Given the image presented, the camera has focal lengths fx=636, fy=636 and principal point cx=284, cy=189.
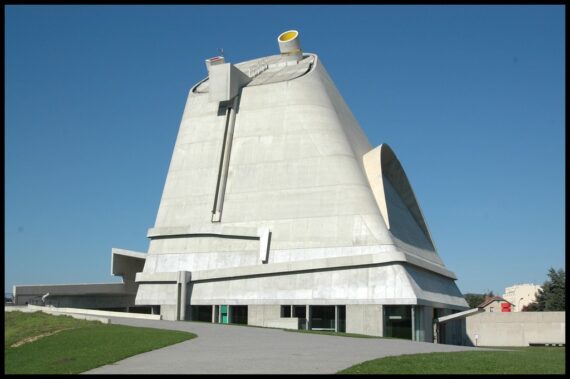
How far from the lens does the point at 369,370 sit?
1514 centimetres

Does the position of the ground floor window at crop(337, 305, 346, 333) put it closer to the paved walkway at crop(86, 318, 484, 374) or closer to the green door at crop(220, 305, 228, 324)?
the green door at crop(220, 305, 228, 324)

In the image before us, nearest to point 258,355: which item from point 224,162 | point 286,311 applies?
point 286,311

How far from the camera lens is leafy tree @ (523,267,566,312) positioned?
65.6m

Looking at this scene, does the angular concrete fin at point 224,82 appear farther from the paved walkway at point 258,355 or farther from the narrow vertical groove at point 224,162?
the paved walkway at point 258,355

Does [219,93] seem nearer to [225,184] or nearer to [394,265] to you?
[225,184]

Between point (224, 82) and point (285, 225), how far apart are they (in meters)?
11.1

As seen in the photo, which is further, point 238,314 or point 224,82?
point 224,82

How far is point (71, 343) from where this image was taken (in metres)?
22.0

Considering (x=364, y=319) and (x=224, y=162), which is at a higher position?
(x=224, y=162)

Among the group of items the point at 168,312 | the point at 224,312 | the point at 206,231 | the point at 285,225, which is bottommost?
the point at 168,312

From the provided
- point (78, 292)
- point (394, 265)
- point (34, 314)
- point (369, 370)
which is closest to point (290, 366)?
point (369, 370)

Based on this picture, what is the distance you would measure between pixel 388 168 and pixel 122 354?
29183mm

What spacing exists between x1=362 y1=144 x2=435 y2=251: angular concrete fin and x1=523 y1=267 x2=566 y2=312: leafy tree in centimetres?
2783

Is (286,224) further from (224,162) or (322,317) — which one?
(224,162)
